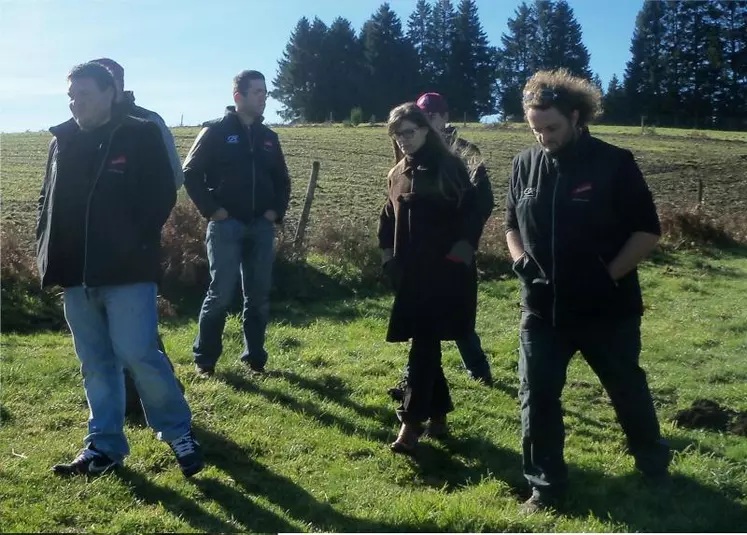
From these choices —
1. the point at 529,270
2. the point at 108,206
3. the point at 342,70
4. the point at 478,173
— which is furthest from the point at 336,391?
the point at 342,70

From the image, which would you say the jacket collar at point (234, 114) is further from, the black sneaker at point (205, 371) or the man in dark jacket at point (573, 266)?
the man in dark jacket at point (573, 266)

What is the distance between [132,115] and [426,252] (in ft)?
6.30

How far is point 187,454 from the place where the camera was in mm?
4344

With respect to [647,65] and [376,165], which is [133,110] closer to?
[376,165]

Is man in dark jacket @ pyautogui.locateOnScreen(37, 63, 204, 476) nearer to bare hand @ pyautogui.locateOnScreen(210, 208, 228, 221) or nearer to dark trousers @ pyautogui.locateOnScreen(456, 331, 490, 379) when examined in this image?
bare hand @ pyautogui.locateOnScreen(210, 208, 228, 221)

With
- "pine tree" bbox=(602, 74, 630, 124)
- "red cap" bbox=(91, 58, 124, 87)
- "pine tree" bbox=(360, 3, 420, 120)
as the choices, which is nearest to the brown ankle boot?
"red cap" bbox=(91, 58, 124, 87)

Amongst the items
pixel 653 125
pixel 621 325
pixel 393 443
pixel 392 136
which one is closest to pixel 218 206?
pixel 392 136

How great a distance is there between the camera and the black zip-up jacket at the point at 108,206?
13.7 ft

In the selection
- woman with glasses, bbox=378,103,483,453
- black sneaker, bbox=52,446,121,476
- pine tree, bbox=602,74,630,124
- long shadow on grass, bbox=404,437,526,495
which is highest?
pine tree, bbox=602,74,630,124

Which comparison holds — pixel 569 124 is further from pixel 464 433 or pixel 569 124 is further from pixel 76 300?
pixel 76 300

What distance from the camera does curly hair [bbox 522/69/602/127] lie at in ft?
13.0

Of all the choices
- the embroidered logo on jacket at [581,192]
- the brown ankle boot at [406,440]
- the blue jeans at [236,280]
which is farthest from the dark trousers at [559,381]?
the blue jeans at [236,280]

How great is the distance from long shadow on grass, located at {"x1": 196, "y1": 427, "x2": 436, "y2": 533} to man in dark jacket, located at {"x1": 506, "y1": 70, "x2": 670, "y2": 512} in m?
0.87

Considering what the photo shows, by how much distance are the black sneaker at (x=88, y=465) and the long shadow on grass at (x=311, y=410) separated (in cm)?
154
